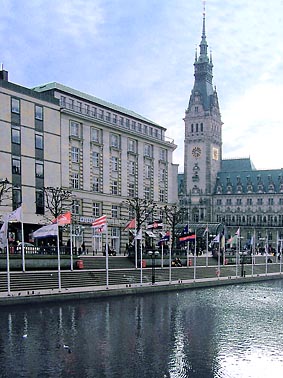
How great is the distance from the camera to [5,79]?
7338 centimetres

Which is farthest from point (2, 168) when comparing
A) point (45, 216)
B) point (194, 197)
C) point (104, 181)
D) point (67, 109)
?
point (194, 197)

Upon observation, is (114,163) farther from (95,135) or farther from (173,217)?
(173,217)

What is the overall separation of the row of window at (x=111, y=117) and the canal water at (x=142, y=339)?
152 feet

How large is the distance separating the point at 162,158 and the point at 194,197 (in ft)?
295

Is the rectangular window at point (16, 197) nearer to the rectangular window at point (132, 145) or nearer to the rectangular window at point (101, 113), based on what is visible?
the rectangular window at point (101, 113)

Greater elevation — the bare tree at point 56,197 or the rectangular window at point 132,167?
the rectangular window at point 132,167

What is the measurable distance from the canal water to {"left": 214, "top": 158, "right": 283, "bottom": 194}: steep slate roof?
145446 millimetres

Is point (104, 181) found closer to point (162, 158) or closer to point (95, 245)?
point (95, 245)

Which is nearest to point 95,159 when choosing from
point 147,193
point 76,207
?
point 76,207

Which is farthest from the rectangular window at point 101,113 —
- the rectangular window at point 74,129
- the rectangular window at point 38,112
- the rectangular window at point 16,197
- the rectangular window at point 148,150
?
the rectangular window at point 16,197

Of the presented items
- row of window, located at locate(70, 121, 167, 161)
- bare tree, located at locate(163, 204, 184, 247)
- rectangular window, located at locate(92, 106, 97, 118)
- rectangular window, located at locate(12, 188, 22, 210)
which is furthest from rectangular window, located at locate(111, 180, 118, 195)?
rectangular window, located at locate(12, 188, 22, 210)

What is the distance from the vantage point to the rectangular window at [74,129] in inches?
3219

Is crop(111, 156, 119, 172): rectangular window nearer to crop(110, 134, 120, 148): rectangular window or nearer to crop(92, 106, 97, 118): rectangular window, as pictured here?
crop(110, 134, 120, 148): rectangular window

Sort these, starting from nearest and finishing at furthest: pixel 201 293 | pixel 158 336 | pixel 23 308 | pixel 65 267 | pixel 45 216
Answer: pixel 158 336
pixel 23 308
pixel 201 293
pixel 65 267
pixel 45 216
